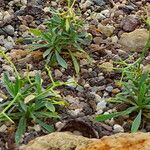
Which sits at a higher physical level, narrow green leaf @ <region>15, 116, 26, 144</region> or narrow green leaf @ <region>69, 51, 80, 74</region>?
narrow green leaf @ <region>69, 51, 80, 74</region>

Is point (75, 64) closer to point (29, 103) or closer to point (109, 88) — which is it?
point (109, 88)

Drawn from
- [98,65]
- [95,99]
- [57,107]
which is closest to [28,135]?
[57,107]

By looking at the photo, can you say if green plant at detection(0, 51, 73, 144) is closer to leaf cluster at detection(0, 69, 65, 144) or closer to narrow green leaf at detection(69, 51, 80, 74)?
leaf cluster at detection(0, 69, 65, 144)

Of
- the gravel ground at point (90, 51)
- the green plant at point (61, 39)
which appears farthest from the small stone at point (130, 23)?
the green plant at point (61, 39)

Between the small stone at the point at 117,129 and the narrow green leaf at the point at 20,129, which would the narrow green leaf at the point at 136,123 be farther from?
the narrow green leaf at the point at 20,129

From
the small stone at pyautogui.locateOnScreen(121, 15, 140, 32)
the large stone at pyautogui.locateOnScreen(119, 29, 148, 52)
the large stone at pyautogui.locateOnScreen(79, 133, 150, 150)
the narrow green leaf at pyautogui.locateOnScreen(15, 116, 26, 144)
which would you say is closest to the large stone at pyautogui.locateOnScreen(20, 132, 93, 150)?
the large stone at pyautogui.locateOnScreen(79, 133, 150, 150)
